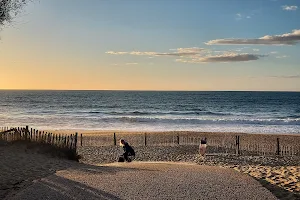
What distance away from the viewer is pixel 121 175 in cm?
1409

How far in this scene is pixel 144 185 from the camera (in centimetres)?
1252

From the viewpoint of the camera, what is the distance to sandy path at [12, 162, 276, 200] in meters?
11.3

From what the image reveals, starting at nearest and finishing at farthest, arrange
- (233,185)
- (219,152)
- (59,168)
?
(233,185)
(59,168)
(219,152)

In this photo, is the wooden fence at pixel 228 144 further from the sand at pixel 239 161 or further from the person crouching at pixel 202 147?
the person crouching at pixel 202 147

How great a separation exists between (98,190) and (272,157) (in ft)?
52.7

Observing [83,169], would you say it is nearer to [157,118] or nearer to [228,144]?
[228,144]

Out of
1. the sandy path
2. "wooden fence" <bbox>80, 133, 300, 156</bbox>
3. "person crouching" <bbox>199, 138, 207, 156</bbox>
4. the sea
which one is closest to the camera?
the sandy path

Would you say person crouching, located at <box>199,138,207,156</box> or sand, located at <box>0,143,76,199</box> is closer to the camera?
sand, located at <box>0,143,76,199</box>

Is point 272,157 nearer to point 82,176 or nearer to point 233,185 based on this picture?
point 233,185

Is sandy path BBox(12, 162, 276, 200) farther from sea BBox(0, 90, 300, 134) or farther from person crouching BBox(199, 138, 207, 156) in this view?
sea BBox(0, 90, 300, 134)


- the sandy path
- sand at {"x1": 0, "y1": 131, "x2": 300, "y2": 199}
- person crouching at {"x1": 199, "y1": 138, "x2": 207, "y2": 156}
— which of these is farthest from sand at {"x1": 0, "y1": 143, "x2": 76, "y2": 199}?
person crouching at {"x1": 199, "y1": 138, "x2": 207, "y2": 156}

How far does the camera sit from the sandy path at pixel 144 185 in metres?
11.3

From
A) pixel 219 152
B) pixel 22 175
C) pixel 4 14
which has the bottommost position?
pixel 219 152

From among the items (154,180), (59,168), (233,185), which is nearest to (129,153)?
(59,168)
